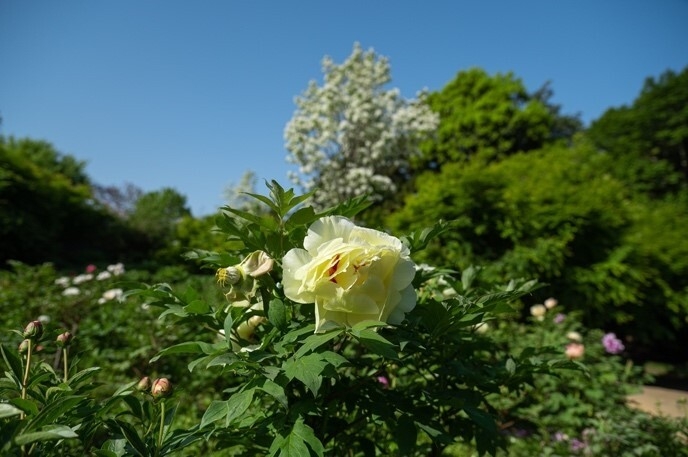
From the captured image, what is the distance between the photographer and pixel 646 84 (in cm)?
2136

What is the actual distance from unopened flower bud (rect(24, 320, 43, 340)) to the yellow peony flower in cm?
45

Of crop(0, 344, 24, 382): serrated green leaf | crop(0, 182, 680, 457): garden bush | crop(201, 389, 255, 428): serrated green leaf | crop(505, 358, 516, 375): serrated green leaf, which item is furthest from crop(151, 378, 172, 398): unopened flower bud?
crop(505, 358, 516, 375): serrated green leaf

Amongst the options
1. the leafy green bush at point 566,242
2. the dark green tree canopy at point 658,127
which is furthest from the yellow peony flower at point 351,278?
the dark green tree canopy at point 658,127

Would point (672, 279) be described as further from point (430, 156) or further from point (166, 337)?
point (166, 337)

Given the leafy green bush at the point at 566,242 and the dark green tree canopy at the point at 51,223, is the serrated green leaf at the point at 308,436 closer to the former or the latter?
the leafy green bush at the point at 566,242

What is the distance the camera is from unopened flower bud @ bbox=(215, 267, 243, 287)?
71 cm

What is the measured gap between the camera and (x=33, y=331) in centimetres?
72

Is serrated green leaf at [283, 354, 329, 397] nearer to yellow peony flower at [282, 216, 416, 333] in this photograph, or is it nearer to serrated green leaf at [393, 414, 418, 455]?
yellow peony flower at [282, 216, 416, 333]

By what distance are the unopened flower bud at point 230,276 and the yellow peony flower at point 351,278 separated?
0.10 metres

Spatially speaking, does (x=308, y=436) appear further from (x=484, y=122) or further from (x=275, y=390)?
(x=484, y=122)

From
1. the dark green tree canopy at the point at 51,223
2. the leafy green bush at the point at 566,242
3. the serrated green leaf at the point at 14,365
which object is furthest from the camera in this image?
the dark green tree canopy at the point at 51,223

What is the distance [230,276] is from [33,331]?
36cm

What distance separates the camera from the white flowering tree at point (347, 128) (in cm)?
877

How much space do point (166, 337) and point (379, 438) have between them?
215 centimetres
